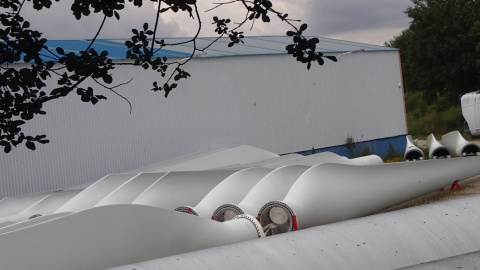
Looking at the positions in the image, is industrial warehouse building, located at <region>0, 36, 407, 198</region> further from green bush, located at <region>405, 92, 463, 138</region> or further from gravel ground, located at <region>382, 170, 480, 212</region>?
green bush, located at <region>405, 92, 463, 138</region>

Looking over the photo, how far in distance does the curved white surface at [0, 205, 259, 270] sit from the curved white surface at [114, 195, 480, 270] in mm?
806

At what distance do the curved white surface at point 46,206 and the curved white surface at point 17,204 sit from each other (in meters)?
0.18

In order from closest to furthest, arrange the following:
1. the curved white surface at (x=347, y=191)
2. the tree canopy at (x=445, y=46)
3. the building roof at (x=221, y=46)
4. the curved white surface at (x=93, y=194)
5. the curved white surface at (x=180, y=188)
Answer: the curved white surface at (x=347, y=191) → the curved white surface at (x=180, y=188) → the curved white surface at (x=93, y=194) → the building roof at (x=221, y=46) → the tree canopy at (x=445, y=46)

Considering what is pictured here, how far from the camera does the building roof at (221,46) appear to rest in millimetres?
14547

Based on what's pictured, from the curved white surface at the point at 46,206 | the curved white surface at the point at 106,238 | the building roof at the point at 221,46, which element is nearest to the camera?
the curved white surface at the point at 106,238

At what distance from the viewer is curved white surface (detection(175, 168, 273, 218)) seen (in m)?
7.26

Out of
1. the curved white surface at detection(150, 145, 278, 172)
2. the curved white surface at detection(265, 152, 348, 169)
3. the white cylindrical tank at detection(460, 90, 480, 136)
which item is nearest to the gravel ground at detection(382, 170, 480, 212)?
the curved white surface at detection(265, 152, 348, 169)

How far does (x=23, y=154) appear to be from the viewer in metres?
12.2

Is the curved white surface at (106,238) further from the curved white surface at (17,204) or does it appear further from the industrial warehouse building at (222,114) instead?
the industrial warehouse building at (222,114)

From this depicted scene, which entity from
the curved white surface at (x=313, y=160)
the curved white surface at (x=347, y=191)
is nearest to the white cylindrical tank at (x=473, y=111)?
the curved white surface at (x=313, y=160)

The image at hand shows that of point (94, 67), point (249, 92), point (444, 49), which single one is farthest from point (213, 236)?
point (444, 49)

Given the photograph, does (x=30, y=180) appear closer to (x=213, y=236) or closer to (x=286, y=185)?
(x=286, y=185)

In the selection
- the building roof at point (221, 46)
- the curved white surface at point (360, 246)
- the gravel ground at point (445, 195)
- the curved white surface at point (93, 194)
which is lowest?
the gravel ground at point (445, 195)

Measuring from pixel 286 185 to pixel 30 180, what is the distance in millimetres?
6159
